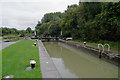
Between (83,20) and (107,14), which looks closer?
(107,14)

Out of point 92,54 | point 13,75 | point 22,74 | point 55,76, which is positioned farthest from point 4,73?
point 92,54

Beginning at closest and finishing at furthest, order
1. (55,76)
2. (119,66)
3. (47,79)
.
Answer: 1. (47,79)
2. (55,76)
3. (119,66)

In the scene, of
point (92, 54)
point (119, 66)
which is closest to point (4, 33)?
point (92, 54)

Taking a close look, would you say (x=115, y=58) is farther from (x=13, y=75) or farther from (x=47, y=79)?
(x=13, y=75)

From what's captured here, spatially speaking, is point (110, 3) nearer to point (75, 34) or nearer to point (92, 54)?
point (92, 54)

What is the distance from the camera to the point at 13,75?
359 cm

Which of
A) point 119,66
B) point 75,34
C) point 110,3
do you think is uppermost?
point 110,3

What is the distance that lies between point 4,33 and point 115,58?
48.7 metres

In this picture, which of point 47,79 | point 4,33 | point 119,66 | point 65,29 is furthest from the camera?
point 4,33

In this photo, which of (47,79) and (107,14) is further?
(107,14)

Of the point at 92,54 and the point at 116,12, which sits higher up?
the point at 116,12

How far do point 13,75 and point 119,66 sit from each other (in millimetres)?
5944

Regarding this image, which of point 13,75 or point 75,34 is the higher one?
point 75,34

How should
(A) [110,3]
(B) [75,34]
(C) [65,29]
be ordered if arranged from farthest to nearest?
(C) [65,29] → (B) [75,34] → (A) [110,3]
